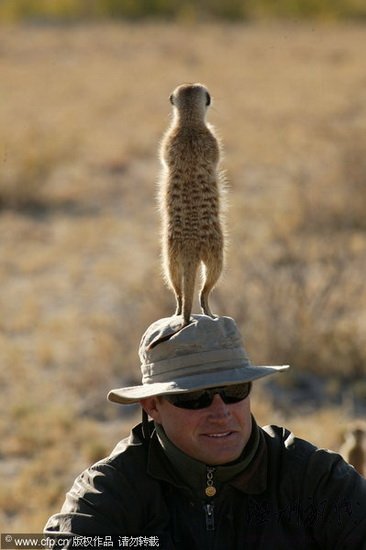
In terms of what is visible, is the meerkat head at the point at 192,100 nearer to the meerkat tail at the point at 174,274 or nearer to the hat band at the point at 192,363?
the meerkat tail at the point at 174,274

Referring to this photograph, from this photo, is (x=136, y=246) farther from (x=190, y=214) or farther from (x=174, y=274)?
(x=190, y=214)

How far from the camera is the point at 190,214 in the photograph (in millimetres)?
3566

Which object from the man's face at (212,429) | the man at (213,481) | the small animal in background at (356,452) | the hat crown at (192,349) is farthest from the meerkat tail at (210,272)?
the small animal in background at (356,452)

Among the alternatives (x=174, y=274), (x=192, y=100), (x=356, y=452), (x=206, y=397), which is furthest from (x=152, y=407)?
(x=356, y=452)

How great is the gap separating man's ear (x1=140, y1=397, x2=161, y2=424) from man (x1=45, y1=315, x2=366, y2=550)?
0.05 metres

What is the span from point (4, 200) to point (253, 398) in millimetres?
9921

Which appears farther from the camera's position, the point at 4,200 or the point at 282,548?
the point at 4,200

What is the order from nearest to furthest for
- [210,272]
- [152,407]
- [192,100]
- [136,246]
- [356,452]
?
[152,407], [210,272], [192,100], [356,452], [136,246]

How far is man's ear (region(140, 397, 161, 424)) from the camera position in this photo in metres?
3.54

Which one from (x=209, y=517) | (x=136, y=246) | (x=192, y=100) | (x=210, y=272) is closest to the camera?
(x=209, y=517)

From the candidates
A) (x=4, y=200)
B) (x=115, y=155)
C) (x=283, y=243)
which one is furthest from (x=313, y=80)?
(x=283, y=243)

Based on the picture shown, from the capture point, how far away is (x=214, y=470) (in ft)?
11.1

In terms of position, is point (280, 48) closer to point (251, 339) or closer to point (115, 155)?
point (115, 155)

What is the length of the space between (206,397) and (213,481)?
26 centimetres
